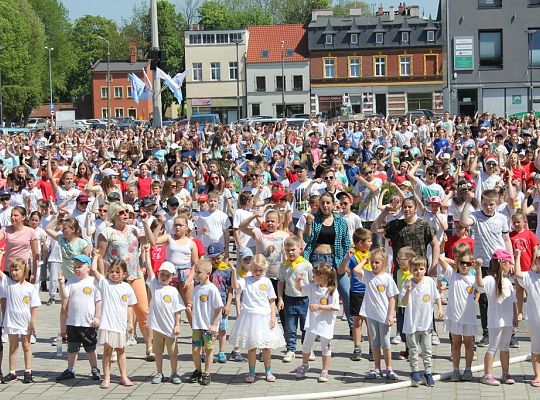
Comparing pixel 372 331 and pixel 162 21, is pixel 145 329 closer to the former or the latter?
pixel 372 331

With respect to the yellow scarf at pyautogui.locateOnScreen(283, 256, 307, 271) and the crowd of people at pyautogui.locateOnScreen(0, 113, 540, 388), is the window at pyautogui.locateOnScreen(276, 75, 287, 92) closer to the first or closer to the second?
the crowd of people at pyautogui.locateOnScreen(0, 113, 540, 388)

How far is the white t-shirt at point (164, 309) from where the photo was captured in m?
10.7

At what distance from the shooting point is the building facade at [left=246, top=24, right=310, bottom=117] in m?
84.4

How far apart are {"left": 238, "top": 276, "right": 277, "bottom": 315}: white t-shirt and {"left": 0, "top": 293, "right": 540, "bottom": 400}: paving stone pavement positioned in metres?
0.76

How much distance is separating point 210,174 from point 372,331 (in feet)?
23.2

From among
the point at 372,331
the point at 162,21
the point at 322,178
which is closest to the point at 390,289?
the point at 372,331

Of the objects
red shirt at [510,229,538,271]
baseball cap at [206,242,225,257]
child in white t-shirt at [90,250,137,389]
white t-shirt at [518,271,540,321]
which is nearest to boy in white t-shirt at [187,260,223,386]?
child in white t-shirt at [90,250,137,389]

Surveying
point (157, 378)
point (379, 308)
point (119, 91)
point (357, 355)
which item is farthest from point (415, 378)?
point (119, 91)

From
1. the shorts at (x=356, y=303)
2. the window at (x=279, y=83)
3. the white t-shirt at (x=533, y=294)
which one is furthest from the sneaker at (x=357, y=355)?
the window at (x=279, y=83)

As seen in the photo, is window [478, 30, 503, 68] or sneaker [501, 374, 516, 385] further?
window [478, 30, 503, 68]

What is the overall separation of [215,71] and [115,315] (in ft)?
260

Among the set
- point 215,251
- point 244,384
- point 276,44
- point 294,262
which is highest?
point 276,44

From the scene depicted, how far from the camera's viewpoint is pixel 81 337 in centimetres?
1088

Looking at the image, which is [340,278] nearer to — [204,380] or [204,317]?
[204,317]
